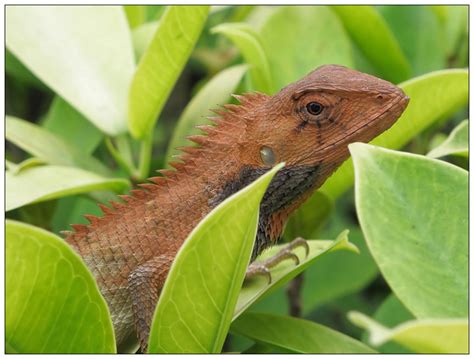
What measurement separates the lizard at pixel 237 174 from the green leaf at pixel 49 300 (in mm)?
430

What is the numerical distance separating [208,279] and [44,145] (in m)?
1.47

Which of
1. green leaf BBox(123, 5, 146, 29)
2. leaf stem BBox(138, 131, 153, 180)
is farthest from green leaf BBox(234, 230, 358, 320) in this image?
green leaf BBox(123, 5, 146, 29)

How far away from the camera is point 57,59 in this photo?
303 cm

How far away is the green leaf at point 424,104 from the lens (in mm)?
2473

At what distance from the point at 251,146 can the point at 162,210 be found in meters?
0.34

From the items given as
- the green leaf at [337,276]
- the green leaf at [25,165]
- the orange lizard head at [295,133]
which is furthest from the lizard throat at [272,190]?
the green leaf at [337,276]

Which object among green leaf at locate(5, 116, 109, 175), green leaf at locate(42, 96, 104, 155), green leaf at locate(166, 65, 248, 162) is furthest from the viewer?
green leaf at locate(42, 96, 104, 155)

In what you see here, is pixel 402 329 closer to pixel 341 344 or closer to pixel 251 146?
pixel 341 344

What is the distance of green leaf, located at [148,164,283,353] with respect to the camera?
1650 millimetres

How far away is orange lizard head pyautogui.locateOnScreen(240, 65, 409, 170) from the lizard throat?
0.10 ft

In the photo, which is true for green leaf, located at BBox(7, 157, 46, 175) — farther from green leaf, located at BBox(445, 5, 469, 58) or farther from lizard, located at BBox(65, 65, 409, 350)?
green leaf, located at BBox(445, 5, 469, 58)

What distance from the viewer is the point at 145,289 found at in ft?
7.86

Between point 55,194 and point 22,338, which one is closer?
point 22,338

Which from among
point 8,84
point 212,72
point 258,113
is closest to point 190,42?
point 258,113
